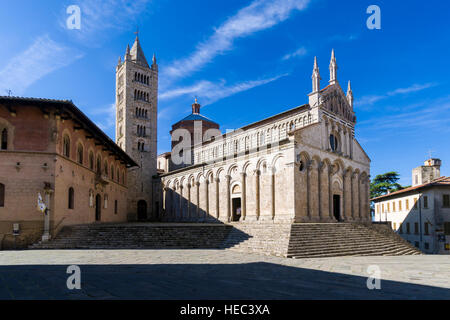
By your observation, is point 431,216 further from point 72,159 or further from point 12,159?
point 12,159

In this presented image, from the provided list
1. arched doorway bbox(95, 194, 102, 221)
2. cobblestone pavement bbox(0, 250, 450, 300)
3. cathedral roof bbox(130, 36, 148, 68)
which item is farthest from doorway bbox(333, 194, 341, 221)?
cathedral roof bbox(130, 36, 148, 68)

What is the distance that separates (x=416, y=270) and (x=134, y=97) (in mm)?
36436

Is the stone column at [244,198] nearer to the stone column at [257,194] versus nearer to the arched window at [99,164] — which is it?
the stone column at [257,194]

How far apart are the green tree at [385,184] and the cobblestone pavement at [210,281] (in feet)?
141

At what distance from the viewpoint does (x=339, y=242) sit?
1811 cm

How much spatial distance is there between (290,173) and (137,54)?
28842 millimetres

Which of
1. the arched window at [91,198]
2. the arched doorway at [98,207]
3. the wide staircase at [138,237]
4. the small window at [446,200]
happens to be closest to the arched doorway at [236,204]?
the wide staircase at [138,237]

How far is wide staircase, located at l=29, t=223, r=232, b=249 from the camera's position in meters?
17.7

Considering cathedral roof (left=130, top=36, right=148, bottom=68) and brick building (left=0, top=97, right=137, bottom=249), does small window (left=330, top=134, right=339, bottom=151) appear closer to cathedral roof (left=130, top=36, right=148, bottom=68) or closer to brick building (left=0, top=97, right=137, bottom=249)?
brick building (left=0, top=97, right=137, bottom=249)

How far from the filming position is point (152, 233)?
1914 centimetres

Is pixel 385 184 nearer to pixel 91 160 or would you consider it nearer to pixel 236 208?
pixel 236 208

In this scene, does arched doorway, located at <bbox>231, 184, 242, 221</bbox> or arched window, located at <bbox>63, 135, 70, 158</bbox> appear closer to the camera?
arched window, located at <bbox>63, 135, 70, 158</bbox>

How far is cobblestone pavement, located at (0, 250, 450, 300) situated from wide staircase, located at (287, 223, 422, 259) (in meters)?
4.07
